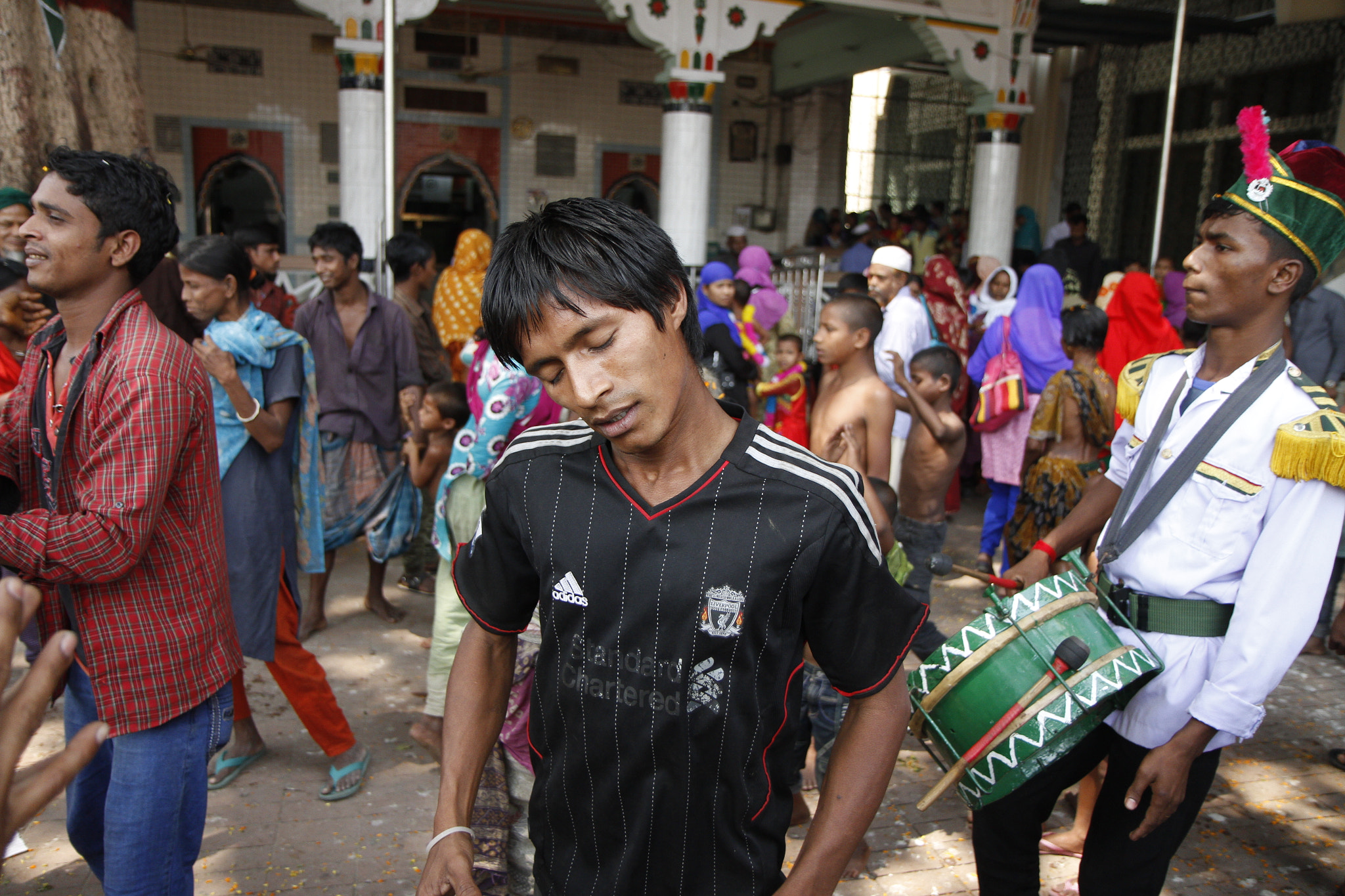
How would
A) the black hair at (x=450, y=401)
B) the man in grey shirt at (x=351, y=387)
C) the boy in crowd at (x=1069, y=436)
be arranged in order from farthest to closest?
the man in grey shirt at (x=351, y=387), the boy in crowd at (x=1069, y=436), the black hair at (x=450, y=401)

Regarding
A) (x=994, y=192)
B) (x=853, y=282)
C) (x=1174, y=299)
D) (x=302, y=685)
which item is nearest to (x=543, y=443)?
(x=302, y=685)

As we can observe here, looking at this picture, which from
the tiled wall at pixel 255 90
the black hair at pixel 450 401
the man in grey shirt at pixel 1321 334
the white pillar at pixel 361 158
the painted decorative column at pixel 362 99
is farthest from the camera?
the tiled wall at pixel 255 90

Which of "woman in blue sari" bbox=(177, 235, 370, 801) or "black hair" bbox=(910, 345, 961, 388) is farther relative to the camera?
"black hair" bbox=(910, 345, 961, 388)

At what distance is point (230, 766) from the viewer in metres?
3.37

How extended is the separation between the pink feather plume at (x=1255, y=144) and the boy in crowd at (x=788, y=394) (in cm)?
362

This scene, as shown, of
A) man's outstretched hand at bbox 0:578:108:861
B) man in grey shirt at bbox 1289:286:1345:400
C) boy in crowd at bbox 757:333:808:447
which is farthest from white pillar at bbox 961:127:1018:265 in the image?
man's outstretched hand at bbox 0:578:108:861

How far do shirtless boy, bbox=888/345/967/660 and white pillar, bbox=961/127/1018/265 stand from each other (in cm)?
665

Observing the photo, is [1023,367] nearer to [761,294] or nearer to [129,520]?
[761,294]

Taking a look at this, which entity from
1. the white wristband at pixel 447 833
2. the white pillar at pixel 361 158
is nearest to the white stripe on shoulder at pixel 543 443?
the white wristband at pixel 447 833

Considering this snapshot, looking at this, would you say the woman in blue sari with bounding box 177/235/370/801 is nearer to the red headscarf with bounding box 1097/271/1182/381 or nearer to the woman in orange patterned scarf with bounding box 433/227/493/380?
the woman in orange patterned scarf with bounding box 433/227/493/380

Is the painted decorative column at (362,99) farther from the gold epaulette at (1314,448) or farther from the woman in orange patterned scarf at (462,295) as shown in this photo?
the gold epaulette at (1314,448)

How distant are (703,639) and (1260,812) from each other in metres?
3.16

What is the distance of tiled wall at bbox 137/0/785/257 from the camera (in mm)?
11000

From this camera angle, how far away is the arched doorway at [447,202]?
40.3ft
